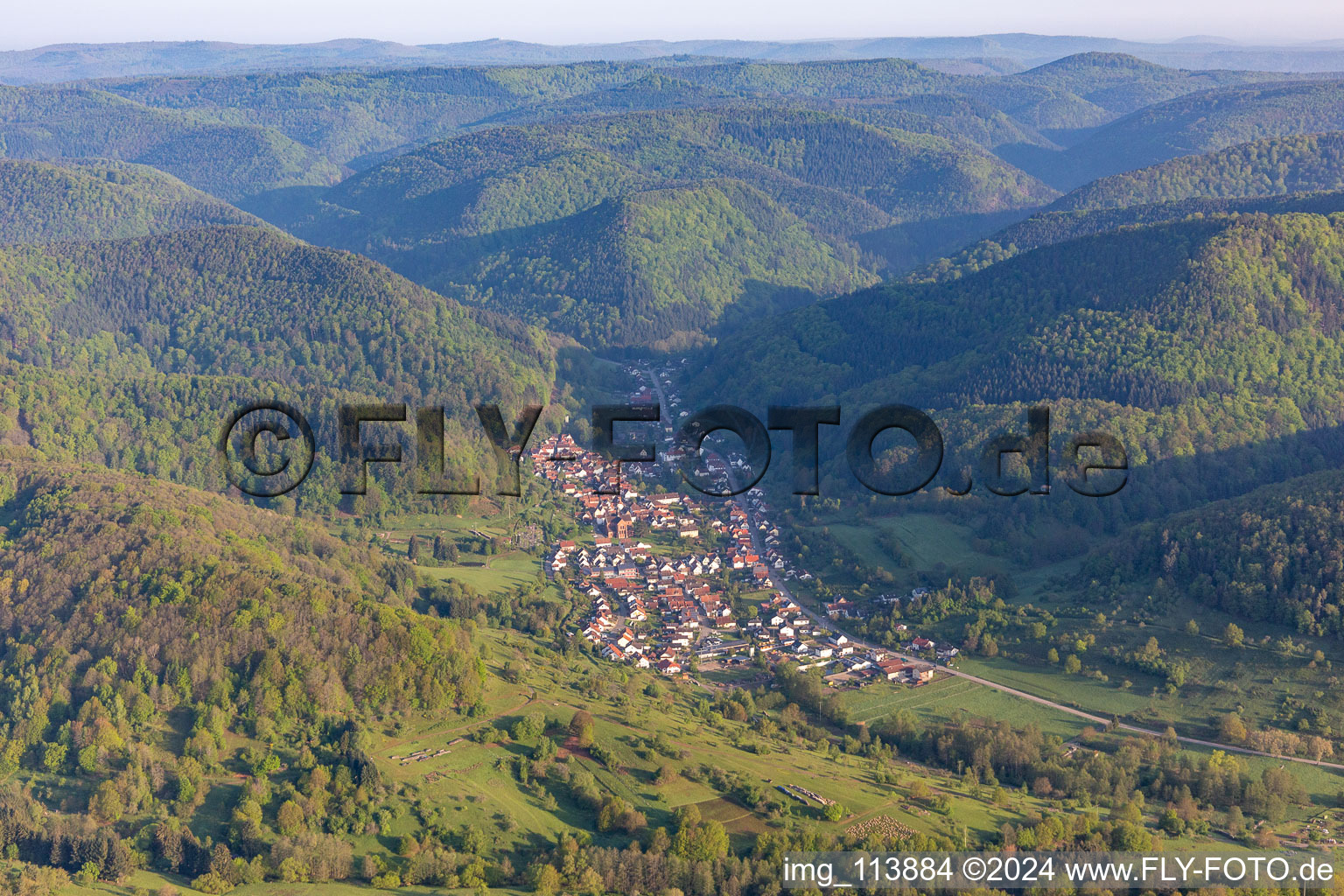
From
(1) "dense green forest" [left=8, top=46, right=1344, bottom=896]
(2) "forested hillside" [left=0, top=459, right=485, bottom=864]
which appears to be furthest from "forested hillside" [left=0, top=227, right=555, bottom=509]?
(2) "forested hillside" [left=0, top=459, right=485, bottom=864]

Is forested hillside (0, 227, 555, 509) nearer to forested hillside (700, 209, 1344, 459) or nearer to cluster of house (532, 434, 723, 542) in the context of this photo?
cluster of house (532, 434, 723, 542)

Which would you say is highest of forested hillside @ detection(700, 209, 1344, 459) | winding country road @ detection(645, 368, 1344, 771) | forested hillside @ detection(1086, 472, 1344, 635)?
forested hillside @ detection(700, 209, 1344, 459)

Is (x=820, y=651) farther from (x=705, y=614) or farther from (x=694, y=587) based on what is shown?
(x=694, y=587)

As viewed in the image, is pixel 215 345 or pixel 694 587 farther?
pixel 215 345

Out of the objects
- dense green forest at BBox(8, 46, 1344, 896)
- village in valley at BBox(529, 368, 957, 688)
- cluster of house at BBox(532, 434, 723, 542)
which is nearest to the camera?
dense green forest at BBox(8, 46, 1344, 896)

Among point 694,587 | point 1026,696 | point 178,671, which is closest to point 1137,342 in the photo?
point 694,587

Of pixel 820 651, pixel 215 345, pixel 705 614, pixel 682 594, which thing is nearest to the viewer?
pixel 820 651

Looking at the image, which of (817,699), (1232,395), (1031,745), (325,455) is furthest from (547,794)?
(1232,395)

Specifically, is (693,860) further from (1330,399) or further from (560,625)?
(1330,399)
